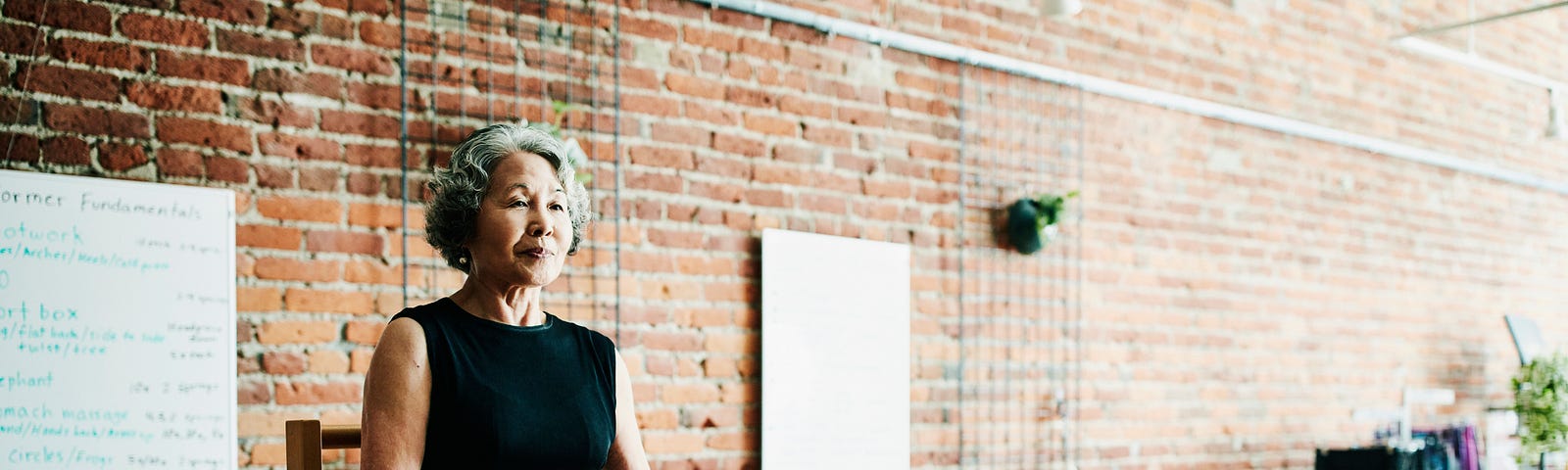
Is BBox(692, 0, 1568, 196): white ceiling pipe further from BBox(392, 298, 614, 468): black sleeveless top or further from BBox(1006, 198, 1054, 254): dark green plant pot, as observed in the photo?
BBox(392, 298, 614, 468): black sleeveless top

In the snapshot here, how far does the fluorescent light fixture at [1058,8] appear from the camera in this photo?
3855 mm

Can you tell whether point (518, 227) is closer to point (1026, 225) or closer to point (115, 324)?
point (115, 324)

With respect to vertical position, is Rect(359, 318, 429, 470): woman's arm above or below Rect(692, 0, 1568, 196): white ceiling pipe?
below

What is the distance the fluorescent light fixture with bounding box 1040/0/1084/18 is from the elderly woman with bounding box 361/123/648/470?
2.15m

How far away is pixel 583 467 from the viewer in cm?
195

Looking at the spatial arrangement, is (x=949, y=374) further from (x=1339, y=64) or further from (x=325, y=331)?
(x=1339, y=64)

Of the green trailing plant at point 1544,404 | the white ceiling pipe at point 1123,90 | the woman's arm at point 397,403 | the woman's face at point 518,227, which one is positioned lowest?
the green trailing plant at point 1544,404

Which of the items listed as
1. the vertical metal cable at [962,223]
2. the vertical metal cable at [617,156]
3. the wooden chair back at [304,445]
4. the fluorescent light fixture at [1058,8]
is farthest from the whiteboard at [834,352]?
the wooden chair back at [304,445]

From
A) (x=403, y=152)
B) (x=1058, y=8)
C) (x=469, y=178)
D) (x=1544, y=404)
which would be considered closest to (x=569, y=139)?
(x=403, y=152)

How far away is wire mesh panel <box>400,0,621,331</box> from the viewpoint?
10.7ft

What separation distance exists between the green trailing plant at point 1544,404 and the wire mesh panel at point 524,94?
4.38 m

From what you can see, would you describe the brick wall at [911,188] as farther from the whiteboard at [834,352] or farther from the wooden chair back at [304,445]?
the wooden chair back at [304,445]

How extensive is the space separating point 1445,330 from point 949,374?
3.07 metres

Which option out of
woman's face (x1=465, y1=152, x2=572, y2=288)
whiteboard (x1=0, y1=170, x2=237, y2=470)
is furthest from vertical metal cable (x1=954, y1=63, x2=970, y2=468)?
woman's face (x1=465, y1=152, x2=572, y2=288)
